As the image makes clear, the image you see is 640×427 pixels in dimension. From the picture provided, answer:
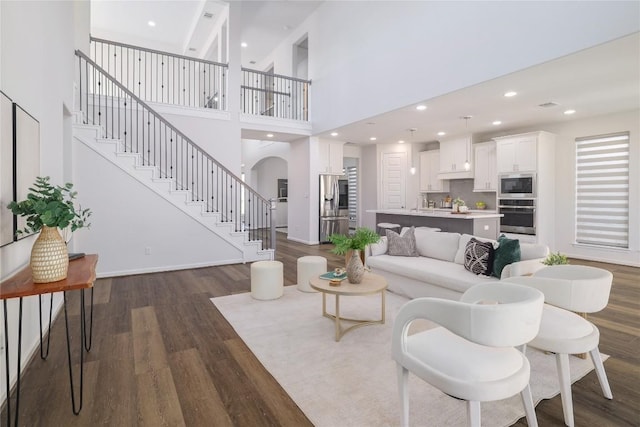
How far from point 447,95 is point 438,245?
7.40 ft

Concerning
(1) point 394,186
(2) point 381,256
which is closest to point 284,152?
(1) point 394,186

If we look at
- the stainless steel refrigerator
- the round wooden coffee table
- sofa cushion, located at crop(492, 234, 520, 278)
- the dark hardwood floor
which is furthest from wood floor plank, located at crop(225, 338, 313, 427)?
the stainless steel refrigerator

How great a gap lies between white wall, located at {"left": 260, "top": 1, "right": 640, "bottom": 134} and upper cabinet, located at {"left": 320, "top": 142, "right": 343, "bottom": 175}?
699mm

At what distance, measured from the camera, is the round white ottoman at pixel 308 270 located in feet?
14.2

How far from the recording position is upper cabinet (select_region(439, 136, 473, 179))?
8.01 m

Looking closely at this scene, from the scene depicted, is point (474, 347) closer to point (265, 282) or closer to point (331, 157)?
point (265, 282)

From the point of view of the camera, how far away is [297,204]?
9.12 m

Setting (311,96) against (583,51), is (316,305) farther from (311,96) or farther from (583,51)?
(311,96)

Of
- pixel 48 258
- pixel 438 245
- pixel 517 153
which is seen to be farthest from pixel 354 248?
pixel 517 153

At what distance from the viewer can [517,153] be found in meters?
6.92

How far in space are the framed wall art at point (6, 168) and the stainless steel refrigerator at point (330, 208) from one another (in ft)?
22.4

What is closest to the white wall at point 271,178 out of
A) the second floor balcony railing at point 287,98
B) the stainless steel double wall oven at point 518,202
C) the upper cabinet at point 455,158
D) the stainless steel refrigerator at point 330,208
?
the second floor balcony railing at point 287,98

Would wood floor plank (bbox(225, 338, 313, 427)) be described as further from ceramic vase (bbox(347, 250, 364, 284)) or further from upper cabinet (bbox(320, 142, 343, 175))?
upper cabinet (bbox(320, 142, 343, 175))

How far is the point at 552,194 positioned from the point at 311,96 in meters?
5.92
